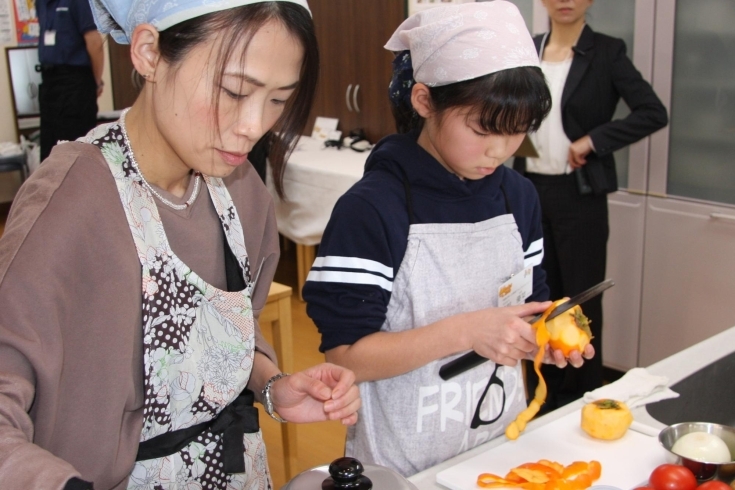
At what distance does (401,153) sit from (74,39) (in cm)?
359

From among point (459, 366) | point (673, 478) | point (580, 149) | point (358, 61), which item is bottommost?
point (673, 478)

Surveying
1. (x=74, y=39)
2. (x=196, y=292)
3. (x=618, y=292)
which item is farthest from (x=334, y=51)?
(x=196, y=292)

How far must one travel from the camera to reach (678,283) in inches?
125

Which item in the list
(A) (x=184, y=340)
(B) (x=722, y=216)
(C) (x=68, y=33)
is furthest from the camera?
(C) (x=68, y=33)

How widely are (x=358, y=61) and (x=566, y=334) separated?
12.0 ft

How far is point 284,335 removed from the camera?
255 cm

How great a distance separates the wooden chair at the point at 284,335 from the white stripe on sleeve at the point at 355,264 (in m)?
1.12

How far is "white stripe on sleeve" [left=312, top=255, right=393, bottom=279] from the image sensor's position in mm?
1304

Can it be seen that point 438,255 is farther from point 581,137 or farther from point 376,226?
point 581,137

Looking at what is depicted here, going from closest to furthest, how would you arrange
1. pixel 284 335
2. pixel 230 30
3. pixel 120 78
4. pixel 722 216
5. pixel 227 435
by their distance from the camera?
pixel 230 30
pixel 227 435
pixel 284 335
pixel 722 216
pixel 120 78

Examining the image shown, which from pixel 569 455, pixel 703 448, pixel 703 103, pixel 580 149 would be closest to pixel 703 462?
pixel 703 448

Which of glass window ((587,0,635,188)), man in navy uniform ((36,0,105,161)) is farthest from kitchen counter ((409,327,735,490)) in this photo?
man in navy uniform ((36,0,105,161))

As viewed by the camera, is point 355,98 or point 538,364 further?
point 355,98

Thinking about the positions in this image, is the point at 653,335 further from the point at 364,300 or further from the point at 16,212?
the point at 16,212
